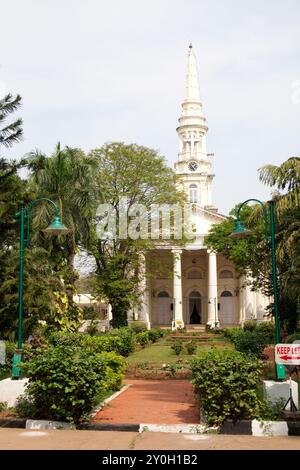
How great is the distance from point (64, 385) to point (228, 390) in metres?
2.52

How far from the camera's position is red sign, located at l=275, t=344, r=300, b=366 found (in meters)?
8.24

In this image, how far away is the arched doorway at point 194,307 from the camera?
50188mm

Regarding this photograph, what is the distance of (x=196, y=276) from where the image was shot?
50.7 metres

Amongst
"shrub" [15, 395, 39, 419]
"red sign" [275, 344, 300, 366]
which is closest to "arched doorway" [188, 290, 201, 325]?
"shrub" [15, 395, 39, 419]

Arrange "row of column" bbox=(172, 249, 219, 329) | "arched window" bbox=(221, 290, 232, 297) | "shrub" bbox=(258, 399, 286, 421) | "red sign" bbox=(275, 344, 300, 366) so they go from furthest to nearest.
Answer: "arched window" bbox=(221, 290, 232, 297) < "row of column" bbox=(172, 249, 219, 329) < "red sign" bbox=(275, 344, 300, 366) < "shrub" bbox=(258, 399, 286, 421)

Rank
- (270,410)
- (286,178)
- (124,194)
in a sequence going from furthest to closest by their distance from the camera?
(124,194), (286,178), (270,410)

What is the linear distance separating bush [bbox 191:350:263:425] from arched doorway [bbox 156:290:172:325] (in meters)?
41.1

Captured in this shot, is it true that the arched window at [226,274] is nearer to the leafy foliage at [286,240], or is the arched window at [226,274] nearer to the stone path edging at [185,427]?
the leafy foliage at [286,240]

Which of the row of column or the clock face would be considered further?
the clock face

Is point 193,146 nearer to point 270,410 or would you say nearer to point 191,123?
point 191,123

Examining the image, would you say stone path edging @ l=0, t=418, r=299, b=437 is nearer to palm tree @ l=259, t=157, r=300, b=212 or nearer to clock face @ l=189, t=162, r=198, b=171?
palm tree @ l=259, t=157, r=300, b=212

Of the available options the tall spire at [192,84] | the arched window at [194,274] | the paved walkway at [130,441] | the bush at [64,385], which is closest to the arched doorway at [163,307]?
the arched window at [194,274]

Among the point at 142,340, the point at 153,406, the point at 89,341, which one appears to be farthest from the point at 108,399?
the point at 142,340
